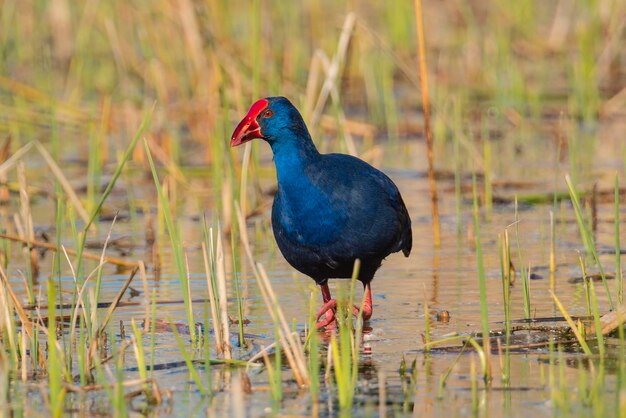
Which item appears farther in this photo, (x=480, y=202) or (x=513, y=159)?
(x=513, y=159)

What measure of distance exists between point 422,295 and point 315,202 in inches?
40.3

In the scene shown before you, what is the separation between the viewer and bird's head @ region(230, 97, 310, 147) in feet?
16.1

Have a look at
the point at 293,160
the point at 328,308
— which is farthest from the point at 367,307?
the point at 293,160

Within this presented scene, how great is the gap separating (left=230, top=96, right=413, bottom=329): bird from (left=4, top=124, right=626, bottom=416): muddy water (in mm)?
213

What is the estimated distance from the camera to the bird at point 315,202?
15.9 ft

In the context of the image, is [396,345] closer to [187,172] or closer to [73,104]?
[187,172]

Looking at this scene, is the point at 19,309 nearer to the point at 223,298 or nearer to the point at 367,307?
the point at 223,298

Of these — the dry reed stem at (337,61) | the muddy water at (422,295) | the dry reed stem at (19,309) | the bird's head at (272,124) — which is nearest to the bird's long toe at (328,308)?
the muddy water at (422,295)

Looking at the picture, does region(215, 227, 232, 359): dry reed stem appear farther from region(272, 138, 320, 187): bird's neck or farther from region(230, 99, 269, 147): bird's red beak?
region(230, 99, 269, 147): bird's red beak

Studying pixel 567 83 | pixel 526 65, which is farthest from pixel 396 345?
pixel 526 65

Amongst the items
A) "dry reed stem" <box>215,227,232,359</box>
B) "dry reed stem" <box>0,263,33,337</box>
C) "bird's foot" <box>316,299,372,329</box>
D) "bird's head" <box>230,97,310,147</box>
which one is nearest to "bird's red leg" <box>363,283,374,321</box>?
"bird's foot" <box>316,299,372,329</box>

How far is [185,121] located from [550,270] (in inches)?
219

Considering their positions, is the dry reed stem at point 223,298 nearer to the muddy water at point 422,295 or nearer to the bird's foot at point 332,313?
the muddy water at point 422,295

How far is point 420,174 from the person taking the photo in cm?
877
